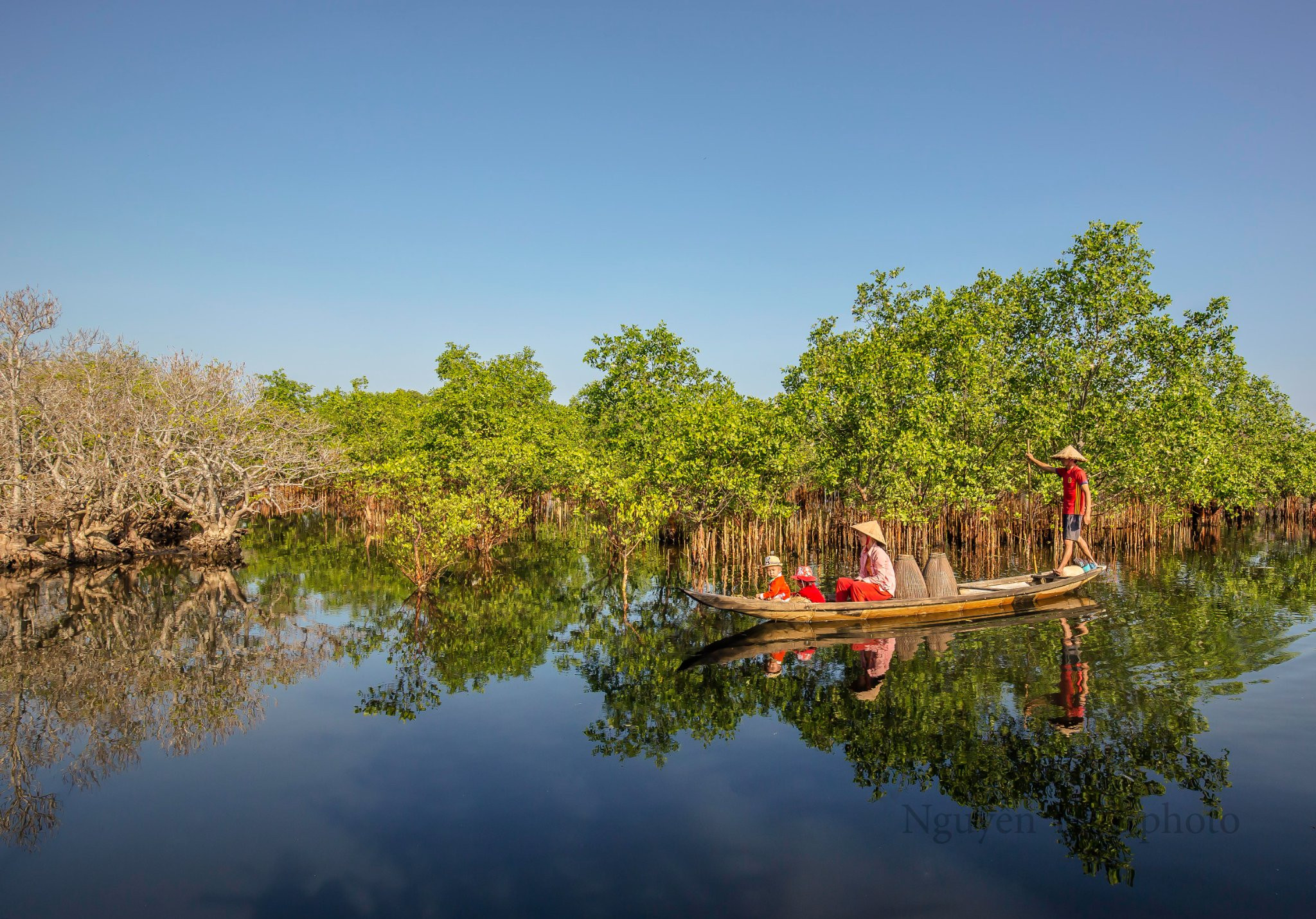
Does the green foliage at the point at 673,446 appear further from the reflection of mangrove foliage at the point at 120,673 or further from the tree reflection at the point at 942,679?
the reflection of mangrove foliage at the point at 120,673

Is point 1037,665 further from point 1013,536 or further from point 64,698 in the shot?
point 1013,536

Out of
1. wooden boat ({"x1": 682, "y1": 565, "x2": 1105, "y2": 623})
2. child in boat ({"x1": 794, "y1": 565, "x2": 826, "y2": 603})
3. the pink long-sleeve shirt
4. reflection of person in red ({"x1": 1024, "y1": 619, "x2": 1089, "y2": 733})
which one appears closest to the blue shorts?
wooden boat ({"x1": 682, "y1": 565, "x2": 1105, "y2": 623})

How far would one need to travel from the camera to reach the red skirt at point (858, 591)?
1317 centimetres

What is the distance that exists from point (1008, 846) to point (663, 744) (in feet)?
12.7

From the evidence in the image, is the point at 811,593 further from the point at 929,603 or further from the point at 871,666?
the point at 929,603

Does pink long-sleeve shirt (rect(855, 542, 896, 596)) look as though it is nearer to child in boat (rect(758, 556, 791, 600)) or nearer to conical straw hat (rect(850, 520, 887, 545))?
conical straw hat (rect(850, 520, 887, 545))

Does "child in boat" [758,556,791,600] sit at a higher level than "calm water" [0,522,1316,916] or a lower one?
higher

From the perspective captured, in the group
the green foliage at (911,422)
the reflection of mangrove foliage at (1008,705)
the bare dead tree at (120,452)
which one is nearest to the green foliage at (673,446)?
the green foliage at (911,422)

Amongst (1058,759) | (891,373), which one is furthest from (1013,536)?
(1058,759)

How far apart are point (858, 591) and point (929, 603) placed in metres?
1.42

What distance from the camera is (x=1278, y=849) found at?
6.05m

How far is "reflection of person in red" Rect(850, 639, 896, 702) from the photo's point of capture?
1005 cm

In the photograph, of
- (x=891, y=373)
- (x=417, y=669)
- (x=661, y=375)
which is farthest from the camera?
(x=661, y=375)

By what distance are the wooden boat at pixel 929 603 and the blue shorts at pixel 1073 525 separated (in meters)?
0.81
